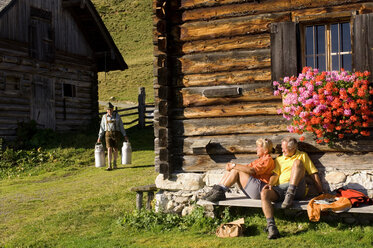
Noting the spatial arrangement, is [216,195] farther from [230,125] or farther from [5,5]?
[5,5]

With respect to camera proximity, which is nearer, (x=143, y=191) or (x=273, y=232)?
(x=273, y=232)

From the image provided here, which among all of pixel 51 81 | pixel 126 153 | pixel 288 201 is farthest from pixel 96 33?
pixel 288 201

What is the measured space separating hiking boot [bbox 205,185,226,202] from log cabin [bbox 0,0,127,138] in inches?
436

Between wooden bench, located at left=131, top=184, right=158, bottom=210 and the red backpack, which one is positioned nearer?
the red backpack

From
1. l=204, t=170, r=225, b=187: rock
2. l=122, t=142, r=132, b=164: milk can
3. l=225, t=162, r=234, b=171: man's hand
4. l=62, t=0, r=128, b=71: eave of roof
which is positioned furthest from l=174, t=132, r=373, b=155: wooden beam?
l=62, t=0, r=128, b=71: eave of roof

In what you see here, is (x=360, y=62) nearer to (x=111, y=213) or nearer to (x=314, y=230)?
(x=314, y=230)

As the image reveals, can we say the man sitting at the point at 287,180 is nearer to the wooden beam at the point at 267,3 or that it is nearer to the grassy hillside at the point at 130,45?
the wooden beam at the point at 267,3

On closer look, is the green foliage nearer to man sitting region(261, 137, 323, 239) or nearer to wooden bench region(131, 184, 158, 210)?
wooden bench region(131, 184, 158, 210)

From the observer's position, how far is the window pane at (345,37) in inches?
276

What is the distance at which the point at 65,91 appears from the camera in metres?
19.4

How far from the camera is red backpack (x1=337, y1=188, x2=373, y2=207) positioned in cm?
630

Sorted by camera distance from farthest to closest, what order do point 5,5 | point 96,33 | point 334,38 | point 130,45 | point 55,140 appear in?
point 130,45 → point 96,33 → point 55,140 → point 5,5 → point 334,38

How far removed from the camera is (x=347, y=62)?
704 centimetres

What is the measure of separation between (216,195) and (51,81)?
12.6 m
